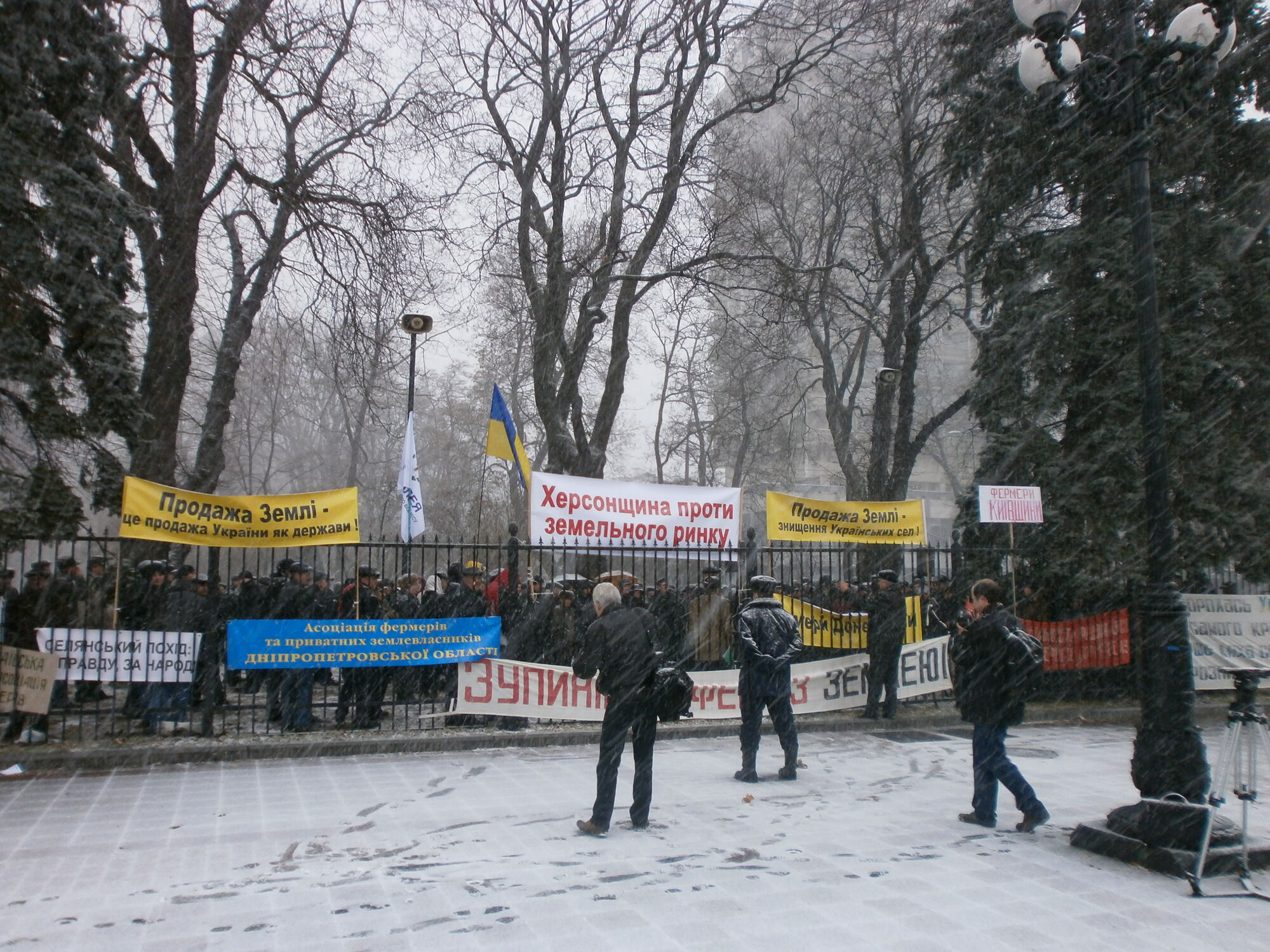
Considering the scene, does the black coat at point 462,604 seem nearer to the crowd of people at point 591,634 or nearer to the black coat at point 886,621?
the crowd of people at point 591,634

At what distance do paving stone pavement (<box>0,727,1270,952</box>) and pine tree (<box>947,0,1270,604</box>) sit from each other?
234 inches

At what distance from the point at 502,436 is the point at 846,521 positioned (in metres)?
5.07

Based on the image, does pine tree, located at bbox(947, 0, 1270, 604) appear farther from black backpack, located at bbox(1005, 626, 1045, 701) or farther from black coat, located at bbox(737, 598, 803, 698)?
black backpack, located at bbox(1005, 626, 1045, 701)

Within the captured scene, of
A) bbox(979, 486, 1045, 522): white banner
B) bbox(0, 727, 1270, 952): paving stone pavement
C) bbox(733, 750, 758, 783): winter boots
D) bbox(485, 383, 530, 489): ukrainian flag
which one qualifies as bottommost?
bbox(0, 727, 1270, 952): paving stone pavement

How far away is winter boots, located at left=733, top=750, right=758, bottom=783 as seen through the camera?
8477 millimetres

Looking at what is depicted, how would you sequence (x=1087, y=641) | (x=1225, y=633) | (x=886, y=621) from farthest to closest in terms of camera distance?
(x=1087, y=641), (x=1225, y=633), (x=886, y=621)

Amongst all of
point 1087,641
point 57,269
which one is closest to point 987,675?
point 1087,641

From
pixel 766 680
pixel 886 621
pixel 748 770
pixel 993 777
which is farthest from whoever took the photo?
pixel 886 621

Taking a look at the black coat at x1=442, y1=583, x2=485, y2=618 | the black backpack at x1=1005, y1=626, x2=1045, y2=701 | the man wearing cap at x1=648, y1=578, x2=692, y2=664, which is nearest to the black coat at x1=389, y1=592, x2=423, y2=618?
the black coat at x1=442, y1=583, x2=485, y2=618

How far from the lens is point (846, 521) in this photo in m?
12.7

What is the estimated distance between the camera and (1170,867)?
585 cm

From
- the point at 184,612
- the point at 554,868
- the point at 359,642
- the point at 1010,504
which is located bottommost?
the point at 554,868

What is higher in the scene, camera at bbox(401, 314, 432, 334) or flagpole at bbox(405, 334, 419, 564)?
camera at bbox(401, 314, 432, 334)

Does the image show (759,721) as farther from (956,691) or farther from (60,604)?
(60,604)
